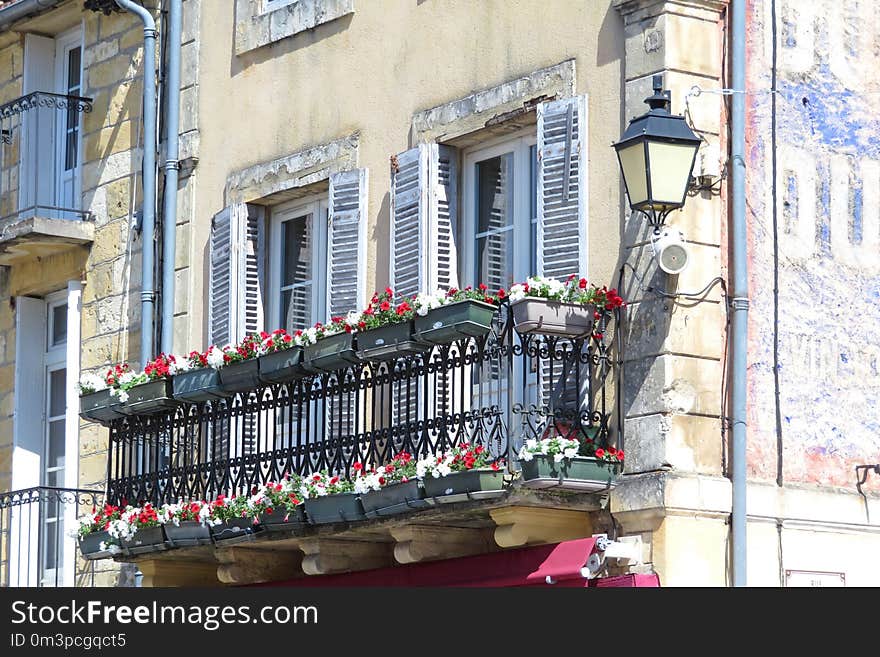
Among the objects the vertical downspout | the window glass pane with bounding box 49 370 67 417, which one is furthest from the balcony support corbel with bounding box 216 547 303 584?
the vertical downspout

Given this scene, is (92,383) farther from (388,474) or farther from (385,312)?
(388,474)

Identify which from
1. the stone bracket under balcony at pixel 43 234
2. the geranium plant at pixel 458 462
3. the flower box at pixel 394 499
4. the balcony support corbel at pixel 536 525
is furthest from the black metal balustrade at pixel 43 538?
the balcony support corbel at pixel 536 525

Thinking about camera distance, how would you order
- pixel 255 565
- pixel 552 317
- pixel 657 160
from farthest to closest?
pixel 255 565 < pixel 552 317 < pixel 657 160

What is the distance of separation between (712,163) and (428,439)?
219cm

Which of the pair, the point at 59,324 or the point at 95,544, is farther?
the point at 59,324

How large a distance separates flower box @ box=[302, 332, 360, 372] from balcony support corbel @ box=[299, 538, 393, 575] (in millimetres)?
1100

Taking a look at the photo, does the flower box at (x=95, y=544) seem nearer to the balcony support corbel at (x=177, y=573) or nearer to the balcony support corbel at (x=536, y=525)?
the balcony support corbel at (x=177, y=573)

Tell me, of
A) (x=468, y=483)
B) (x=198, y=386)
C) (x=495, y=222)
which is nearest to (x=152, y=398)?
(x=198, y=386)

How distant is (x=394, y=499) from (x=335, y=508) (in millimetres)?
546

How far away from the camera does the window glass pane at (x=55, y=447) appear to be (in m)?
17.6

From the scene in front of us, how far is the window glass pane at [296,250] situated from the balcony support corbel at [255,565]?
1.85 metres

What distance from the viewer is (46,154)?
1781 centimetres

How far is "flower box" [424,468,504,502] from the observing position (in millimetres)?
12531

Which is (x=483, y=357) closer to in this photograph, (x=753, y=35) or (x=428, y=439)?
(x=428, y=439)
